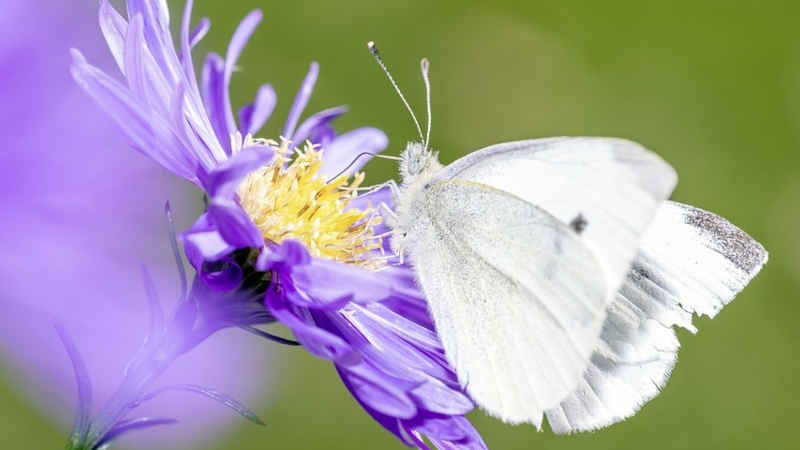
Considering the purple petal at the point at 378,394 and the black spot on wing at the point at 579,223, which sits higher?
the black spot on wing at the point at 579,223

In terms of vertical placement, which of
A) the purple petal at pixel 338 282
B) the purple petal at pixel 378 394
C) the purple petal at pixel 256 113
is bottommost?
the purple petal at pixel 378 394

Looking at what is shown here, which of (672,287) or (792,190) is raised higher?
(672,287)

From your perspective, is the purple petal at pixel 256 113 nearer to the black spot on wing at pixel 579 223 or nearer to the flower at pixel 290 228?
the flower at pixel 290 228

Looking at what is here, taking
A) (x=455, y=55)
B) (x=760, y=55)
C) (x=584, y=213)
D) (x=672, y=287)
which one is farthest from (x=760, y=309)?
(x=584, y=213)

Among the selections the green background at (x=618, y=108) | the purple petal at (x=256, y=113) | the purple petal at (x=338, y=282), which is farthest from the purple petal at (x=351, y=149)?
the green background at (x=618, y=108)

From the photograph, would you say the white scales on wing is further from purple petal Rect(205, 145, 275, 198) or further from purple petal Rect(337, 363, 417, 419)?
purple petal Rect(205, 145, 275, 198)

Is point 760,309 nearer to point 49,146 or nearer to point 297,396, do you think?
point 297,396

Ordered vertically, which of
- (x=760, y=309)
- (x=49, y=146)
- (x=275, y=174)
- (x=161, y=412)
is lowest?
(x=760, y=309)

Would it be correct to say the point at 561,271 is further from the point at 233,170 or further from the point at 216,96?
the point at 216,96
